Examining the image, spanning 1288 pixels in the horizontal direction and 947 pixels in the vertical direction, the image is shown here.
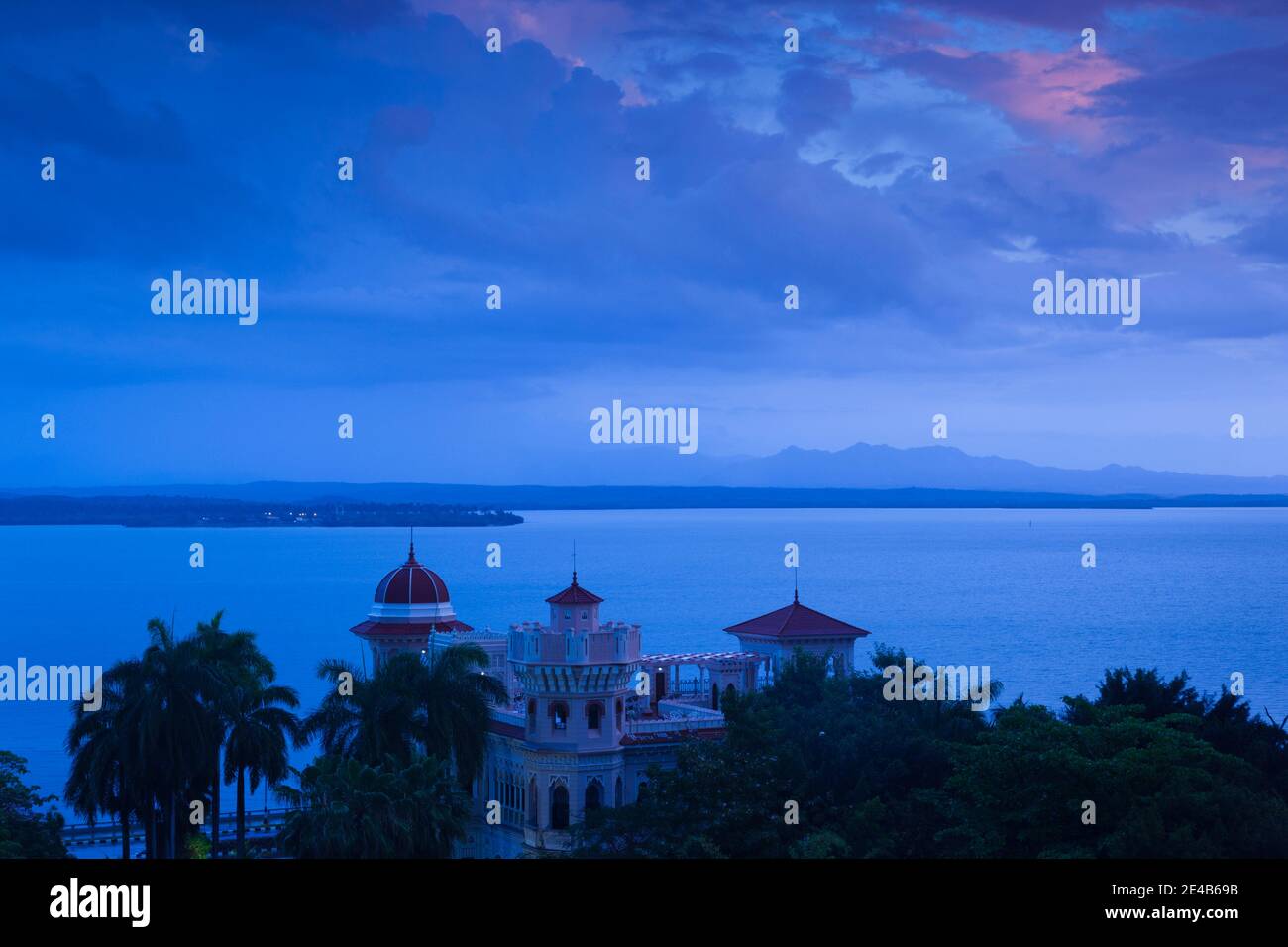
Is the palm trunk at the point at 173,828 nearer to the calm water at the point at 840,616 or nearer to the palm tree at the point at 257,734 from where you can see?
the palm tree at the point at 257,734

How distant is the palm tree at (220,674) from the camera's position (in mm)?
35906

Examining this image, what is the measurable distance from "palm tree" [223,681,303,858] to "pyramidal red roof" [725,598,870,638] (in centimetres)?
1570

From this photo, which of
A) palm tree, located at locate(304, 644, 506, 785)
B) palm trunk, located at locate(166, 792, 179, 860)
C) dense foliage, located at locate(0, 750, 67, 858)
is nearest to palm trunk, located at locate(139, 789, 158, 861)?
palm trunk, located at locate(166, 792, 179, 860)

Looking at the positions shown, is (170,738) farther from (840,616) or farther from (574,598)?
(840,616)

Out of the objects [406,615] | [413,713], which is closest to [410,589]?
[406,615]

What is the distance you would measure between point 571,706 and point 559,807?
105 inches

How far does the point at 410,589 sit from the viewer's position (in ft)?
155

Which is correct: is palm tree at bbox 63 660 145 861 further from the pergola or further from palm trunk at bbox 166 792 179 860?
the pergola
